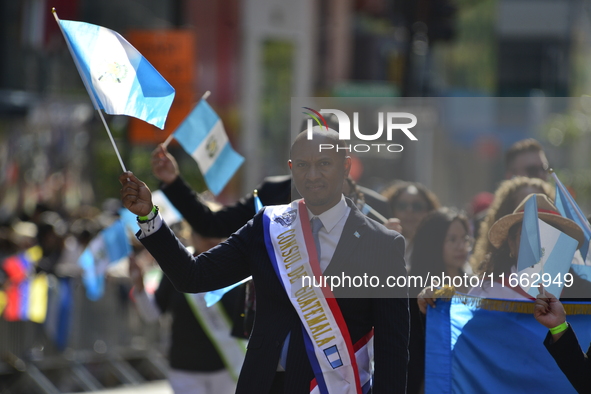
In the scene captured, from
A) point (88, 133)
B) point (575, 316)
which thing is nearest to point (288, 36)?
point (88, 133)

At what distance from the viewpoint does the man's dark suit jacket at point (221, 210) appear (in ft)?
15.5

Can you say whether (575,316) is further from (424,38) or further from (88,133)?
(88,133)

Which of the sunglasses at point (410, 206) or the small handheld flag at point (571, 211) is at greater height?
the small handheld flag at point (571, 211)

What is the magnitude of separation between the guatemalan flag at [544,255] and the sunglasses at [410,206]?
5.04 ft

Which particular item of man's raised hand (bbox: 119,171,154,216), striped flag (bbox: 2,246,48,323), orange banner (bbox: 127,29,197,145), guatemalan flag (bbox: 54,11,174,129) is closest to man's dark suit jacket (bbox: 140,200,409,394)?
man's raised hand (bbox: 119,171,154,216)

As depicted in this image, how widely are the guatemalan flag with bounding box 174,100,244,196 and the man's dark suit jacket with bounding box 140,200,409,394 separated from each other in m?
1.84

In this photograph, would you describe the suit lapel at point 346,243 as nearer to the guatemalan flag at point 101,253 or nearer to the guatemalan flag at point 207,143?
the guatemalan flag at point 207,143

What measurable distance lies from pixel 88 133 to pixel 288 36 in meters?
7.92

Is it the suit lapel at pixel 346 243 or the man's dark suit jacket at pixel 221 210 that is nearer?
the suit lapel at pixel 346 243

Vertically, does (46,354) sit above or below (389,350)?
below

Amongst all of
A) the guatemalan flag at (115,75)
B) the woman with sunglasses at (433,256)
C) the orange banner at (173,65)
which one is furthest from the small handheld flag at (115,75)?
the orange banner at (173,65)

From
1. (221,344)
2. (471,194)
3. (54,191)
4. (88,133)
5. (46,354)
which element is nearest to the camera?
(221,344)

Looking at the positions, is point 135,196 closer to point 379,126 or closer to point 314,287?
point 314,287

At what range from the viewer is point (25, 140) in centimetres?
1503
